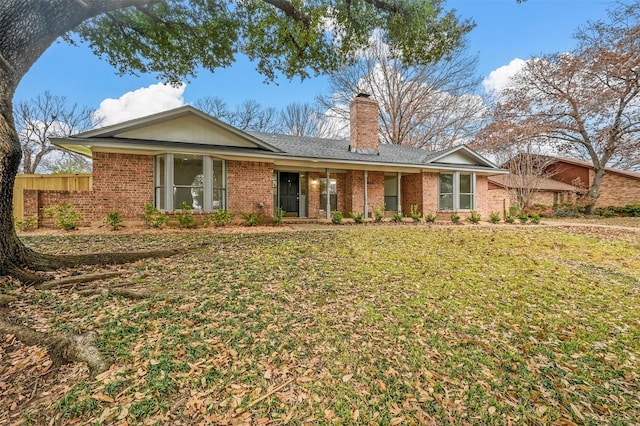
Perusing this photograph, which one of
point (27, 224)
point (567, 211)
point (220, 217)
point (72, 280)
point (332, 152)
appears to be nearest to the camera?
point (72, 280)

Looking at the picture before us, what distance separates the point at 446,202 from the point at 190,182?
434 inches

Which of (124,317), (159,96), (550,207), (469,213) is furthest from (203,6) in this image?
(550,207)

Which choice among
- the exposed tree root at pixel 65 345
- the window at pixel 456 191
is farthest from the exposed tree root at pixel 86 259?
the window at pixel 456 191

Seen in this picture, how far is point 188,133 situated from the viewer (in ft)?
30.7

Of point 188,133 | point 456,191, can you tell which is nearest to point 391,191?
point 456,191

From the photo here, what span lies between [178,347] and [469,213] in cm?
1381

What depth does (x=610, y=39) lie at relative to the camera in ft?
51.1

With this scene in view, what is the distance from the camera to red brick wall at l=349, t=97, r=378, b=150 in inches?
529

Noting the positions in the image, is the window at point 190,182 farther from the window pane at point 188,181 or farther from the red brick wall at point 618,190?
the red brick wall at point 618,190

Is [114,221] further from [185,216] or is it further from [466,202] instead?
[466,202]

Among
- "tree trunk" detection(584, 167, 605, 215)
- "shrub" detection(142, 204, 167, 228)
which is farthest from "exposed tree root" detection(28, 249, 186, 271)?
"tree trunk" detection(584, 167, 605, 215)

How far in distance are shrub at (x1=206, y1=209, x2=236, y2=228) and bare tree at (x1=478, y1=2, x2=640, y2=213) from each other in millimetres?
18269

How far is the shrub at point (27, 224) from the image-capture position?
760 cm

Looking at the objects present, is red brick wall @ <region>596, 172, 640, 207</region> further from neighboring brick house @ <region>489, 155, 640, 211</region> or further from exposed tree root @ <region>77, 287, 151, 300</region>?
exposed tree root @ <region>77, 287, 151, 300</region>
